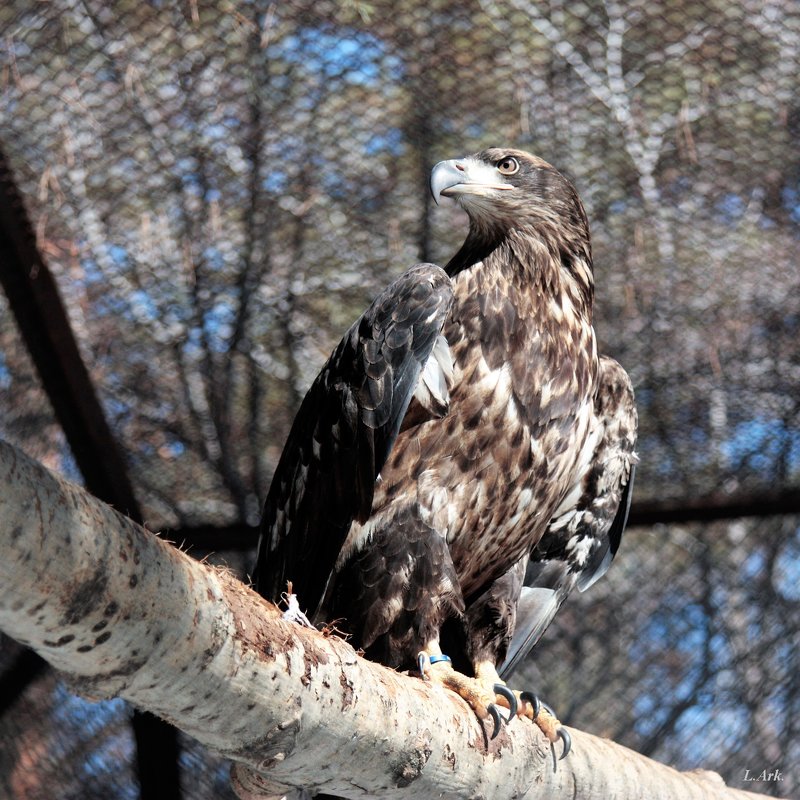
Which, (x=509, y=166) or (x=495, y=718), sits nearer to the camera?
(x=495, y=718)

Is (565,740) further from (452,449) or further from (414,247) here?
(414,247)

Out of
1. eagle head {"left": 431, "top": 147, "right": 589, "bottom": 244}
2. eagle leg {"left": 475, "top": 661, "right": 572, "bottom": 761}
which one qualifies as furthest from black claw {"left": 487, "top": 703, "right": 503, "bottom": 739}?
eagle head {"left": 431, "top": 147, "right": 589, "bottom": 244}

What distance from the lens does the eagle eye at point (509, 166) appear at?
142 inches

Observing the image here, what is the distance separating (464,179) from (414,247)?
1.88ft

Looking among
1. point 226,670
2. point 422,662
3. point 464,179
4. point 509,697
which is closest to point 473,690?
point 509,697

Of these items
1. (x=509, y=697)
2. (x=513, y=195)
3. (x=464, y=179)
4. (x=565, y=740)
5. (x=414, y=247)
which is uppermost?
(x=464, y=179)

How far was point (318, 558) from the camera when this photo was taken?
3162mm

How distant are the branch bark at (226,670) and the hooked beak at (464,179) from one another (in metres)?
1.59

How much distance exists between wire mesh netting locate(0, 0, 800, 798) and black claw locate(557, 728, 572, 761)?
1603mm

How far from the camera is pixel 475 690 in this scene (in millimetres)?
2746

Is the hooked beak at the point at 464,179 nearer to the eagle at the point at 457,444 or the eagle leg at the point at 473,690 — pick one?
the eagle at the point at 457,444

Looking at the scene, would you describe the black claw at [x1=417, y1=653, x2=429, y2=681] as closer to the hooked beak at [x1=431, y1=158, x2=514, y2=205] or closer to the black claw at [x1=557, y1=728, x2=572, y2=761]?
the black claw at [x1=557, y1=728, x2=572, y2=761]

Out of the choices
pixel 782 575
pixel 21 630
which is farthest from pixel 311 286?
pixel 21 630

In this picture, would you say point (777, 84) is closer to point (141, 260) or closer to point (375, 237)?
point (375, 237)
